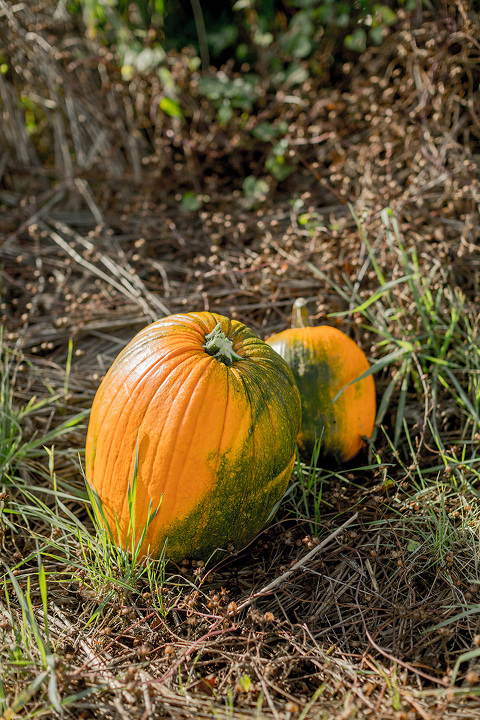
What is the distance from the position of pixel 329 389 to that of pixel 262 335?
0.72 m

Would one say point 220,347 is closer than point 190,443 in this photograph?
No

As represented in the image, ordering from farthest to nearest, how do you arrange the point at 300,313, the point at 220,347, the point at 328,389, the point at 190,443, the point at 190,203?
the point at 190,203, the point at 300,313, the point at 328,389, the point at 220,347, the point at 190,443

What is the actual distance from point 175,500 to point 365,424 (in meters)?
1.01

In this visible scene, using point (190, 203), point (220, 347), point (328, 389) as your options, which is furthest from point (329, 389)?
point (190, 203)

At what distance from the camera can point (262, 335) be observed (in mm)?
2900

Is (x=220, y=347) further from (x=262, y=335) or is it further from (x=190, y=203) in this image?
(x=190, y=203)

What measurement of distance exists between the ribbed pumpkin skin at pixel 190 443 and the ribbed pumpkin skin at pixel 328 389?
14.1 inches

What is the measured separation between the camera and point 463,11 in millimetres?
3098

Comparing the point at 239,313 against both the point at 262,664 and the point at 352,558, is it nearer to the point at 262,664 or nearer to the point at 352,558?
the point at 352,558

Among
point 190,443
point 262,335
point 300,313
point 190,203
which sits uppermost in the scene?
point 190,203

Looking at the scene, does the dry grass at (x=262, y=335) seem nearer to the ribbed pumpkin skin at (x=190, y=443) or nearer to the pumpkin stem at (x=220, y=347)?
the ribbed pumpkin skin at (x=190, y=443)

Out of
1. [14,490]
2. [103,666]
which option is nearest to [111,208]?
[14,490]

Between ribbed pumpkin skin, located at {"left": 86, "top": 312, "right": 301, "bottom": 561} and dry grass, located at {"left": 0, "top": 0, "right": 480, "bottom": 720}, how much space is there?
17 centimetres

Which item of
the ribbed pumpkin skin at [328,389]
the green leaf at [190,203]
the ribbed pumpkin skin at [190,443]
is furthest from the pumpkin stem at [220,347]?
the green leaf at [190,203]
